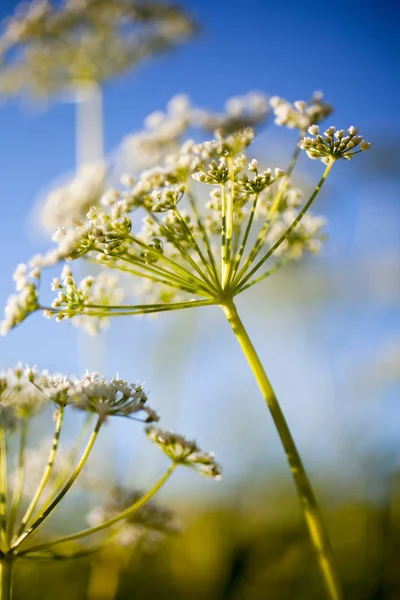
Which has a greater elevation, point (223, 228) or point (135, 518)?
point (223, 228)

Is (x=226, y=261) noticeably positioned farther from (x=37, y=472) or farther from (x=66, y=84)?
(x=66, y=84)

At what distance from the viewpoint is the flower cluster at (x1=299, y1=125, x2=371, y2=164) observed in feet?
7.18

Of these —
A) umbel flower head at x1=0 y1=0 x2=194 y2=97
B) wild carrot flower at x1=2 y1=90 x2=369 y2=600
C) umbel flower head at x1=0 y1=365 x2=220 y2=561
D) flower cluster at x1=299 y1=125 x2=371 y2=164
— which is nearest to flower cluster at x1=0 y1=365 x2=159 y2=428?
umbel flower head at x1=0 y1=365 x2=220 y2=561

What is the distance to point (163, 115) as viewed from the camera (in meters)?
2.69

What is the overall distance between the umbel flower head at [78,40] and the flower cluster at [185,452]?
16.7ft

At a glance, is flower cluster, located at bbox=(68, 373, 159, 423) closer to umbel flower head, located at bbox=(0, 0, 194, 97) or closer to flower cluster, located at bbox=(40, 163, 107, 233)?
flower cluster, located at bbox=(40, 163, 107, 233)

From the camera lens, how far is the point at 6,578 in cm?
192

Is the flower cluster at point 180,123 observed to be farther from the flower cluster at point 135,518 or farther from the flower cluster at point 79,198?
the flower cluster at point 135,518

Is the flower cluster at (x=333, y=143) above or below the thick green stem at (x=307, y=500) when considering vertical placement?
above

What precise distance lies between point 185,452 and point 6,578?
793 mm

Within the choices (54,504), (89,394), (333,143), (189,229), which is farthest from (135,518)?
(333,143)

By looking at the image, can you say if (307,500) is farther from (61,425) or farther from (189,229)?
(189,229)

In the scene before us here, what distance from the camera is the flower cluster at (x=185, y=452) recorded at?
2.08 m

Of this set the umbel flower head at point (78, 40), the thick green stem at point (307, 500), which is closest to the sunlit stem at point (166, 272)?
the thick green stem at point (307, 500)
